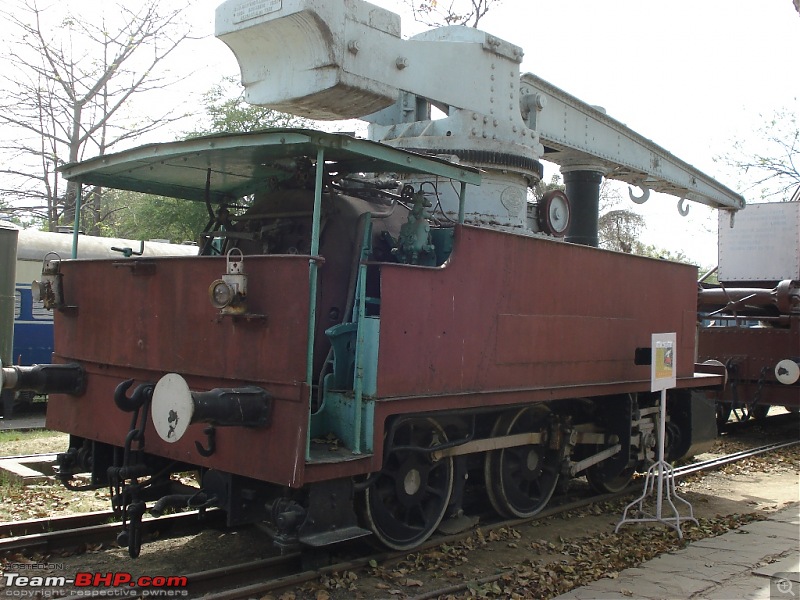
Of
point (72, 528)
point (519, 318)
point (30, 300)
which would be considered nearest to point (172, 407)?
point (72, 528)

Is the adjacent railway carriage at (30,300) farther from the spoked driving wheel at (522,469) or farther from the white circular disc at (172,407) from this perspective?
the white circular disc at (172,407)

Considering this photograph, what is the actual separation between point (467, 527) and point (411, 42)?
4.15 meters

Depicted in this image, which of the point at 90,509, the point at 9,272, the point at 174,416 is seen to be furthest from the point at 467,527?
the point at 9,272

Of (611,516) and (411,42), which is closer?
(411,42)

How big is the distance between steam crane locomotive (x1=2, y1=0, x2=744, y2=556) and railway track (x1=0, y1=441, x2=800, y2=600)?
9.3 inches

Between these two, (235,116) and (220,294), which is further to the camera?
(235,116)

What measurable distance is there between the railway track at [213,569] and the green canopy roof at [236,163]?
8.80ft

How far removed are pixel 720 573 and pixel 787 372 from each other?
7098 millimetres

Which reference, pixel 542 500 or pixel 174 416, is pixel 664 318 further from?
pixel 174 416

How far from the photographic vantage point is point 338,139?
506cm

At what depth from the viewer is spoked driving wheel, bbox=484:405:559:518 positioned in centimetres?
697

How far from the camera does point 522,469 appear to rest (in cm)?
730

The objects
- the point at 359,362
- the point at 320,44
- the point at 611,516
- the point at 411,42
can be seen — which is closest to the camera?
the point at 359,362

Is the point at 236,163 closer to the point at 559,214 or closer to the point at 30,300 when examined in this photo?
the point at 559,214
